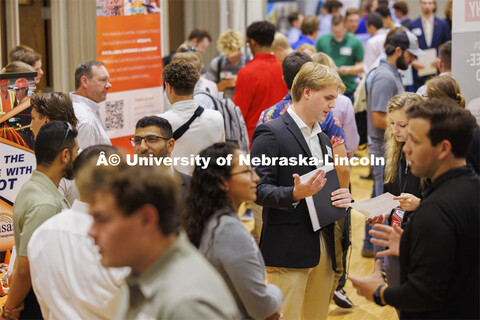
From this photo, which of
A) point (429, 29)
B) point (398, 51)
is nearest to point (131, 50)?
point (398, 51)

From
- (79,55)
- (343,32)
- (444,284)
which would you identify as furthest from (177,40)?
(444,284)

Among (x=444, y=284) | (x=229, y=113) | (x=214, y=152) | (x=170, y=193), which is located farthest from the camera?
(x=229, y=113)

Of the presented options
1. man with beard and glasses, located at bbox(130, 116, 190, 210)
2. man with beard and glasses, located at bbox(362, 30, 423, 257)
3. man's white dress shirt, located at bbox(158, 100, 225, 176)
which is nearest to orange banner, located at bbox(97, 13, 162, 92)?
man's white dress shirt, located at bbox(158, 100, 225, 176)

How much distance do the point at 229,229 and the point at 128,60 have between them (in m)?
3.78

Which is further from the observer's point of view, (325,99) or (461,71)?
(461,71)

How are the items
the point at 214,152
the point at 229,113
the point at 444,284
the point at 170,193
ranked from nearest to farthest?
the point at 170,193
the point at 444,284
the point at 214,152
the point at 229,113

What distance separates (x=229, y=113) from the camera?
18.1 feet

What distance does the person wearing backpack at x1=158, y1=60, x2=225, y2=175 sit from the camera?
4.31 m

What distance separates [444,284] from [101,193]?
1.21 metres

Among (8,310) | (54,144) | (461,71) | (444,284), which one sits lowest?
(8,310)

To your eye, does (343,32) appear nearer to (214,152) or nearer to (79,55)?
(79,55)

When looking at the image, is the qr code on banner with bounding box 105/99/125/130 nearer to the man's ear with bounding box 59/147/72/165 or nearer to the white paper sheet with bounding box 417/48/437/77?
the man's ear with bounding box 59/147/72/165

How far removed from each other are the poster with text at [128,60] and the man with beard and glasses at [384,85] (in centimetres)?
200

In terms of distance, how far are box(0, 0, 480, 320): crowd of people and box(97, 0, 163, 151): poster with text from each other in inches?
40.5
